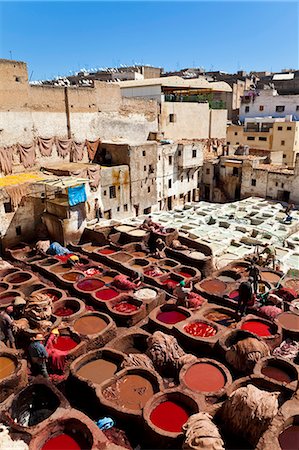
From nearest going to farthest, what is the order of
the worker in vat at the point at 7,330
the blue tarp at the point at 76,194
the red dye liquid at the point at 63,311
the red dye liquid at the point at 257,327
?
the worker in vat at the point at 7,330 → the red dye liquid at the point at 257,327 → the red dye liquid at the point at 63,311 → the blue tarp at the point at 76,194

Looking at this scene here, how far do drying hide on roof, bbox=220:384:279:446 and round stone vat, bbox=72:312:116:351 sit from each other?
4.79m

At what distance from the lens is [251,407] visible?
7.69 metres

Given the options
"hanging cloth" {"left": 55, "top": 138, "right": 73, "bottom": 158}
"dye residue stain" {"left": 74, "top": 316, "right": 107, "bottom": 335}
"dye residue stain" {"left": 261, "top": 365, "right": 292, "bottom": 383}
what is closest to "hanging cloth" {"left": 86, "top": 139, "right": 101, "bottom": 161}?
"hanging cloth" {"left": 55, "top": 138, "right": 73, "bottom": 158}

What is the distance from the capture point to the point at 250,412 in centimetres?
769

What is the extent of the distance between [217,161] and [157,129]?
6.56m

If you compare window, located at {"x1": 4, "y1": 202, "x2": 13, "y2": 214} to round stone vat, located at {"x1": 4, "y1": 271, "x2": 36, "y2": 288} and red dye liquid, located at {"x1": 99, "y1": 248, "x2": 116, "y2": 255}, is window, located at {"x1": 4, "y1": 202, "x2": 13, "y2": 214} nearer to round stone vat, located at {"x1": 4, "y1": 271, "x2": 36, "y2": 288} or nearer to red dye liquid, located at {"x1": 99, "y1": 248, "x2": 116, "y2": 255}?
round stone vat, located at {"x1": 4, "y1": 271, "x2": 36, "y2": 288}

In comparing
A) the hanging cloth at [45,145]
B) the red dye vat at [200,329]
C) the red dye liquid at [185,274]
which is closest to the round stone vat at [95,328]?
the red dye vat at [200,329]

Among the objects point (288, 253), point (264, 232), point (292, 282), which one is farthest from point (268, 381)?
point (264, 232)

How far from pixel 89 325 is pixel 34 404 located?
348 cm

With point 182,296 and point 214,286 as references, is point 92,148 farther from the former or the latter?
point 182,296

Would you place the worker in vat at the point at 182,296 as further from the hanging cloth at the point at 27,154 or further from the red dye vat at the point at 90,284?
the hanging cloth at the point at 27,154

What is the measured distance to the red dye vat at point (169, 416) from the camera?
8.25m

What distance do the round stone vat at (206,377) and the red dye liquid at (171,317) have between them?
8.36 feet

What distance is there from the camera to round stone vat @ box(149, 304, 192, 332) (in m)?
12.3
